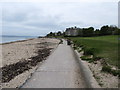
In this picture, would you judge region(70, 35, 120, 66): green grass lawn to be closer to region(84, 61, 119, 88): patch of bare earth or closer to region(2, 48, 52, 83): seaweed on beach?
region(84, 61, 119, 88): patch of bare earth

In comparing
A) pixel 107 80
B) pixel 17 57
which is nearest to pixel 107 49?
pixel 17 57

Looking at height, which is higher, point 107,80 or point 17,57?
point 107,80

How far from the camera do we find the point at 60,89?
14.8ft

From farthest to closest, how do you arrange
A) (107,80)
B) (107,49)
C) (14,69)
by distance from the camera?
(107,49) < (14,69) < (107,80)

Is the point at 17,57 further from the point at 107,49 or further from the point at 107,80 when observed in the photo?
the point at 107,80

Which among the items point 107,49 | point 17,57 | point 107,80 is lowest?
point 17,57

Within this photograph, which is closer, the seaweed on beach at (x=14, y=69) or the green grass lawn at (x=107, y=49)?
the seaweed on beach at (x=14, y=69)

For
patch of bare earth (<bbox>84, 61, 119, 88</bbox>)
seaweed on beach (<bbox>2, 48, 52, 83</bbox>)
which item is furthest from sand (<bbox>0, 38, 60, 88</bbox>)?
patch of bare earth (<bbox>84, 61, 119, 88</bbox>)

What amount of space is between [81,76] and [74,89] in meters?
1.46

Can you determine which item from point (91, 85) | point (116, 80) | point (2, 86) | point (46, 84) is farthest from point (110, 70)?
point (2, 86)

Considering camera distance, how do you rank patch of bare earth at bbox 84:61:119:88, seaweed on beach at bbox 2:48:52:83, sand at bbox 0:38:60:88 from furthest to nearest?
seaweed on beach at bbox 2:48:52:83
sand at bbox 0:38:60:88
patch of bare earth at bbox 84:61:119:88

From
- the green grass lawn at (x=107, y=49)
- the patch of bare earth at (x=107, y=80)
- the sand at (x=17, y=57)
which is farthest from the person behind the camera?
the green grass lawn at (x=107, y=49)

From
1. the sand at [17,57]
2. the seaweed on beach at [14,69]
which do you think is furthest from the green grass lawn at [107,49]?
the seaweed on beach at [14,69]

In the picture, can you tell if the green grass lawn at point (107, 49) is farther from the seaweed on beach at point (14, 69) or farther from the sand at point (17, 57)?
the seaweed on beach at point (14, 69)
